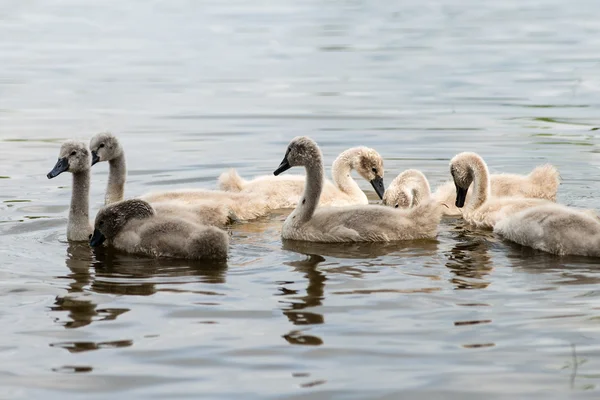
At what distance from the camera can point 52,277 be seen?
29.0 ft

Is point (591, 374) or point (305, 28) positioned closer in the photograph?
point (591, 374)

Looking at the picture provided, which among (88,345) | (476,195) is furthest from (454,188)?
(88,345)

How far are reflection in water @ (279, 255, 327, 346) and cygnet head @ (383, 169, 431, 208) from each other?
2.11 metres

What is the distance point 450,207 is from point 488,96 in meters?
7.54

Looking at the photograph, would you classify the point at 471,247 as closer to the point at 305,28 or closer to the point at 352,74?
the point at 352,74

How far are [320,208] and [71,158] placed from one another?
7.39ft

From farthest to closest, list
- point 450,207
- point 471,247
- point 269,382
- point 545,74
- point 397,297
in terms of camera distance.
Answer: point 545,74 < point 450,207 < point 471,247 < point 397,297 < point 269,382

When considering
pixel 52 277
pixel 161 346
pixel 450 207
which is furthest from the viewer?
Answer: pixel 450 207

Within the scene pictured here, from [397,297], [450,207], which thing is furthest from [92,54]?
[397,297]

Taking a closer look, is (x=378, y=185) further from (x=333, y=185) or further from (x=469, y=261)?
(x=469, y=261)

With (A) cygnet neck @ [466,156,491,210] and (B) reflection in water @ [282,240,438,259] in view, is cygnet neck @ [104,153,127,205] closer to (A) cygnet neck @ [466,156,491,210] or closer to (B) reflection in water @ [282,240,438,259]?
(B) reflection in water @ [282,240,438,259]

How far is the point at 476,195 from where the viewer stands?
1125 cm

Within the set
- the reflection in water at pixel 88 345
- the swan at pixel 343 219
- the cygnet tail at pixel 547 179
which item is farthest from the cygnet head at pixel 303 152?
the reflection in water at pixel 88 345

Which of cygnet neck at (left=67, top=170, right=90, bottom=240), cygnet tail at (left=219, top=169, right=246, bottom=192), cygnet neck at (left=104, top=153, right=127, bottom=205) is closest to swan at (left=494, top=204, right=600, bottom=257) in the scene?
cygnet tail at (left=219, top=169, right=246, bottom=192)
